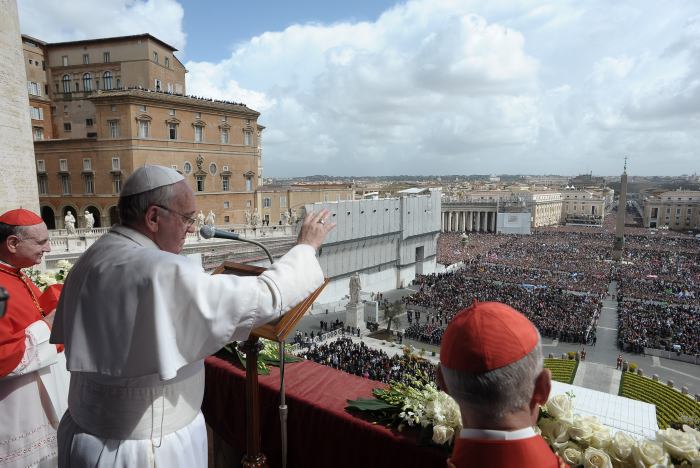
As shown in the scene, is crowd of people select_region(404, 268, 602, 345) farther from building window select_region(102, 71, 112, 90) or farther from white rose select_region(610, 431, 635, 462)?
building window select_region(102, 71, 112, 90)

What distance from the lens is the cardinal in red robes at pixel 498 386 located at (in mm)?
1469

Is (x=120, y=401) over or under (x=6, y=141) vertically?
under

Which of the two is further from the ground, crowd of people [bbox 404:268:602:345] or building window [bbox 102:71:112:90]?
building window [bbox 102:71:112:90]

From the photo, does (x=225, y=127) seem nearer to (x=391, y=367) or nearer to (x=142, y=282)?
(x=391, y=367)

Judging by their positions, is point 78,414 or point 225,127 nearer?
point 78,414

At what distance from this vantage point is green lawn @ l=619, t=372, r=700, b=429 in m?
13.3

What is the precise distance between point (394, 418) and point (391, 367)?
39.8ft

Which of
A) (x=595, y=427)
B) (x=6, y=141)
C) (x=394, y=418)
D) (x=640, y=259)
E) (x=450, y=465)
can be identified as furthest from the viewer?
(x=640, y=259)

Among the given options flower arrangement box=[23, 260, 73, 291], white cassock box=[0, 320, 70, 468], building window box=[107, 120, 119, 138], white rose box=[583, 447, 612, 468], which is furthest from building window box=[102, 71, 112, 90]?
white rose box=[583, 447, 612, 468]

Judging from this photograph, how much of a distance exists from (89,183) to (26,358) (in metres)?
27.3

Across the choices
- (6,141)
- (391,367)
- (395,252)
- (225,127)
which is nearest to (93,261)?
(6,141)

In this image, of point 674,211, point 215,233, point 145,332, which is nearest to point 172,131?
point 215,233

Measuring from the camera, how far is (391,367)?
48.2ft

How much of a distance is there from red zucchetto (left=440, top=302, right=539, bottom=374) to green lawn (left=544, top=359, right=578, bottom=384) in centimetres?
1677
